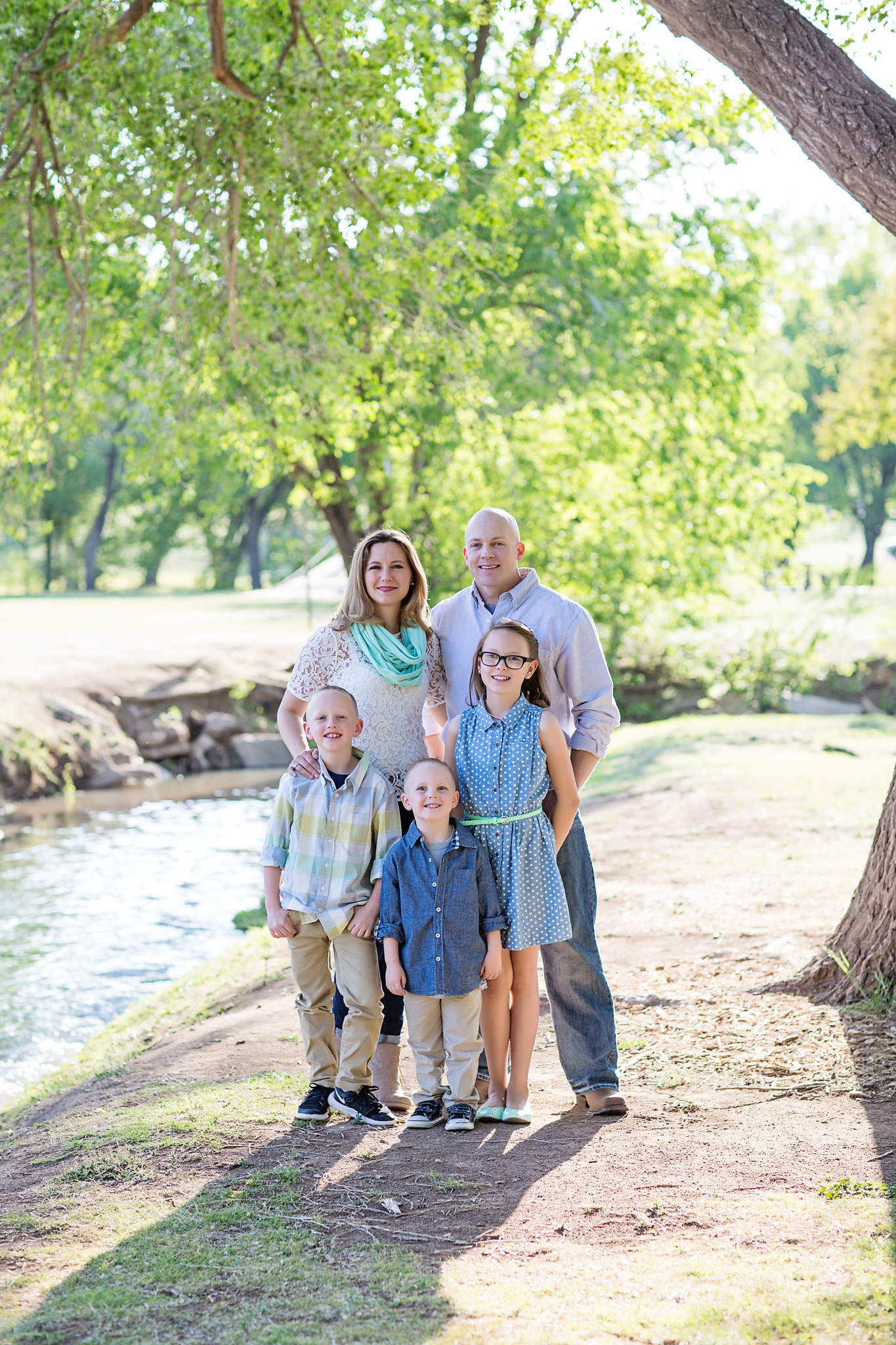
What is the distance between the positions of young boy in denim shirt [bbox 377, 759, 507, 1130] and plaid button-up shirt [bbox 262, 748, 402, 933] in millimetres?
104

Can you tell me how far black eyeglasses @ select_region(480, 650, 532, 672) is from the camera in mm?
3936

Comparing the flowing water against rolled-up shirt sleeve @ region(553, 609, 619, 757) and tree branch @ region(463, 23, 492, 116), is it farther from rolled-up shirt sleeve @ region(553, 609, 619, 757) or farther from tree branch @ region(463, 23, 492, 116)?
tree branch @ region(463, 23, 492, 116)

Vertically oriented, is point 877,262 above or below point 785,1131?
above

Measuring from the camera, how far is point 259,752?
733 inches

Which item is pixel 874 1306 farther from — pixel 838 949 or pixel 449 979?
pixel 838 949

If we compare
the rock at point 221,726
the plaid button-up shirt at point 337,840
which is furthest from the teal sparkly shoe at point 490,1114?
the rock at point 221,726

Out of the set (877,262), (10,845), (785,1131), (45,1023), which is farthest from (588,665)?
(877,262)

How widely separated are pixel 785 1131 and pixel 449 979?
3.90ft

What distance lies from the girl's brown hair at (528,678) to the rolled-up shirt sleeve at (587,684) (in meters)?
0.12

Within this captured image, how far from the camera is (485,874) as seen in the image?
3969 millimetres

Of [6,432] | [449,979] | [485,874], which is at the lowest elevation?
[449,979]

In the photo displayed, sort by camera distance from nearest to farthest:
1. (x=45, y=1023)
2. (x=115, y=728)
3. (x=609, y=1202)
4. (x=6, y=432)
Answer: (x=609, y=1202), (x=45, y=1023), (x=6, y=432), (x=115, y=728)

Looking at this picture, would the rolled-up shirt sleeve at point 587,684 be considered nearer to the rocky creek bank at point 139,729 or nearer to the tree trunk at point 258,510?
the rocky creek bank at point 139,729

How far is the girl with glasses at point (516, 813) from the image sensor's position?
13.0 ft
